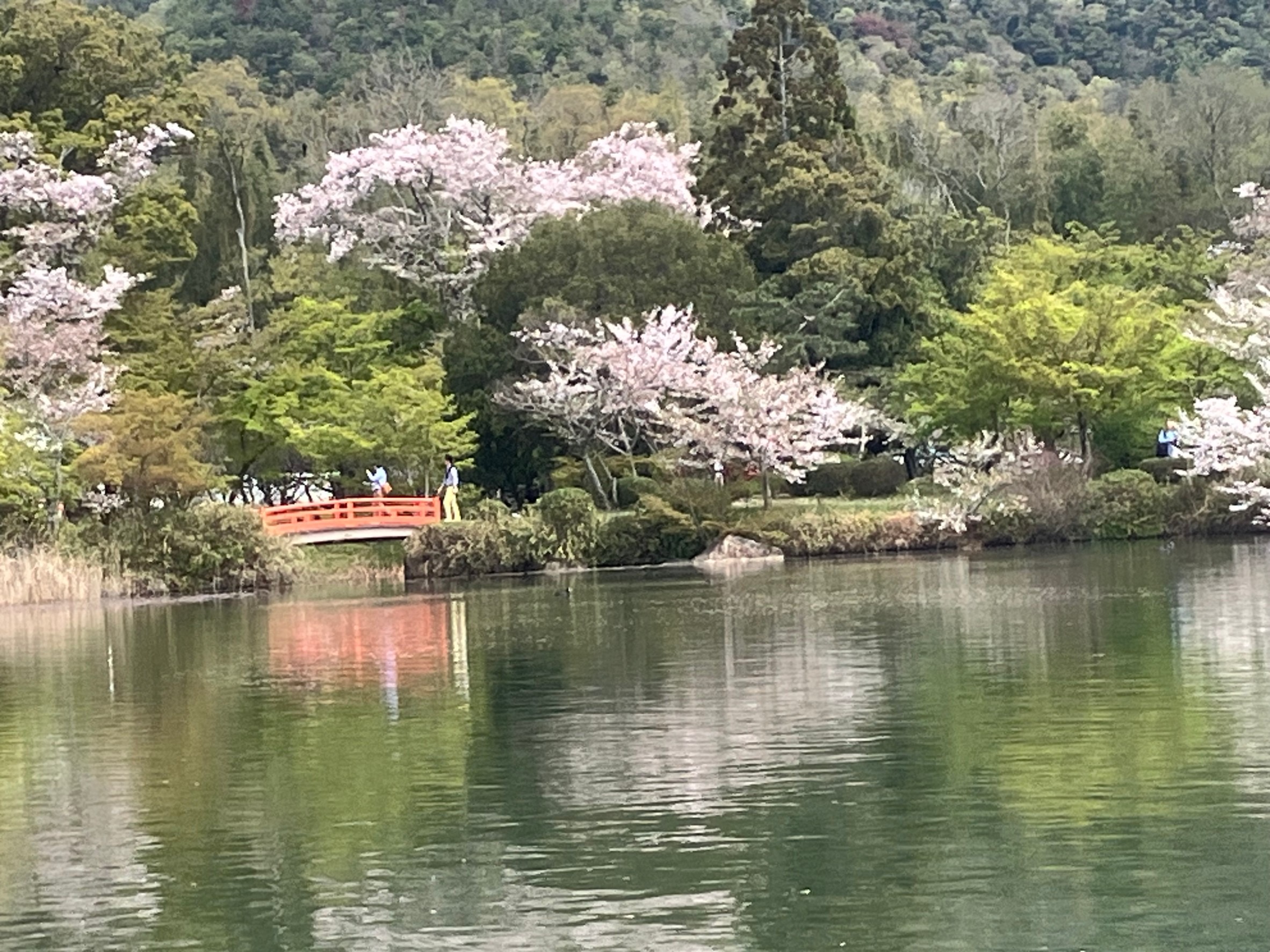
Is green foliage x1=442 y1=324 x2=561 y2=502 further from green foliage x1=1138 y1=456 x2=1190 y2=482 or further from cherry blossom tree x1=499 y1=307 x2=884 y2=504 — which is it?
green foliage x1=1138 y1=456 x2=1190 y2=482

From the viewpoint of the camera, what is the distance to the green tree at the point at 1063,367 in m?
47.2

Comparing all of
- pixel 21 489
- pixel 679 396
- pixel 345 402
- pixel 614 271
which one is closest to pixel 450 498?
pixel 345 402

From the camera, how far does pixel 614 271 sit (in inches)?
1905

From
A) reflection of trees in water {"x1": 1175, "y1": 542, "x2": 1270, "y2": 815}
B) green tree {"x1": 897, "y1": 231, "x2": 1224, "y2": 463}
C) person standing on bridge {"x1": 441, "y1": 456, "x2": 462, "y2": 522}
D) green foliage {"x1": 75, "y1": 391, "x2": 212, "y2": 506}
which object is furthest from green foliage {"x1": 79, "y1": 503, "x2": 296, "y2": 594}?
reflection of trees in water {"x1": 1175, "y1": 542, "x2": 1270, "y2": 815}

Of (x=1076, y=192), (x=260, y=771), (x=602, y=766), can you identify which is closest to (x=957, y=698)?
(x=602, y=766)

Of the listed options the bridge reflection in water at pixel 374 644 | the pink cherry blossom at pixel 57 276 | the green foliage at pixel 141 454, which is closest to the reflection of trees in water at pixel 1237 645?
the bridge reflection in water at pixel 374 644

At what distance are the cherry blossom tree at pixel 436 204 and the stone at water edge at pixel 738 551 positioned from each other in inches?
436

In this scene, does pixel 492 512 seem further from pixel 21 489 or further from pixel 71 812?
pixel 71 812

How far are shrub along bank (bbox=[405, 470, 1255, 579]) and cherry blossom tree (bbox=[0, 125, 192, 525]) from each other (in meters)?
7.48

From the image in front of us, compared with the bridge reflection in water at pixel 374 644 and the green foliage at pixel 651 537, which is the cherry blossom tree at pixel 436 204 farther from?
the bridge reflection in water at pixel 374 644

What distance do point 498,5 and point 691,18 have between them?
9961mm

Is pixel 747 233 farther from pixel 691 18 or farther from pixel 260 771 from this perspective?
pixel 691 18

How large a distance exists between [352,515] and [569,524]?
4.54m

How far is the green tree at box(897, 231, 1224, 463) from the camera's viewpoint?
4725 centimetres
